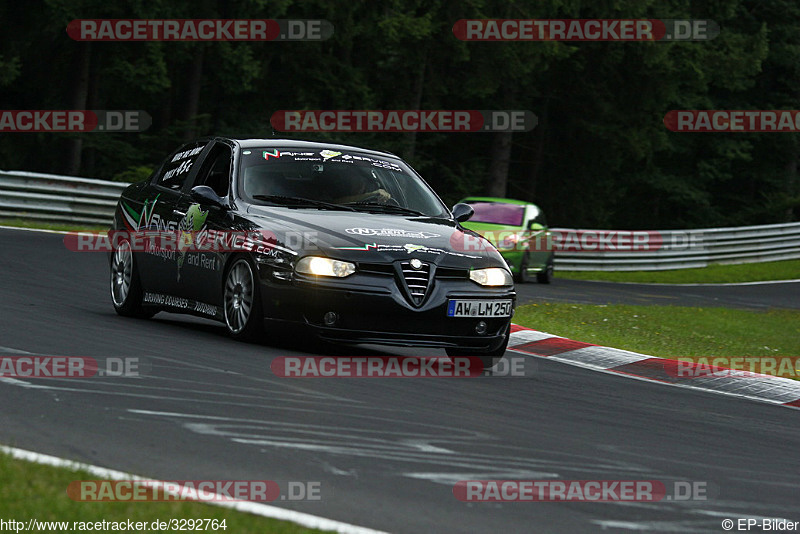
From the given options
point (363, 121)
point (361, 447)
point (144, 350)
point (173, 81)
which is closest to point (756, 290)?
point (363, 121)

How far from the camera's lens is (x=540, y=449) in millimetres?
7266

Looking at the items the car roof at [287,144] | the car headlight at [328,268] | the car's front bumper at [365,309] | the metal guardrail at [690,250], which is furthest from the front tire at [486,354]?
the metal guardrail at [690,250]

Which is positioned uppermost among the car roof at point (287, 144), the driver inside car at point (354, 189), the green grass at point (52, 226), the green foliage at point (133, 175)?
the green foliage at point (133, 175)

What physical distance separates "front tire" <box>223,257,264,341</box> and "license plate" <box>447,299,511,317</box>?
1.39 meters

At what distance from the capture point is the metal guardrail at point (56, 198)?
25109mm

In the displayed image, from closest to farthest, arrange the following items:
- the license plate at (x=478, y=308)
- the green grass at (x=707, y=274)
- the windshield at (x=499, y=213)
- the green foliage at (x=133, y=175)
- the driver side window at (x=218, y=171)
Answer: the license plate at (x=478, y=308) → the driver side window at (x=218, y=171) → the windshield at (x=499, y=213) → the green foliage at (x=133, y=175) → the green grass at (x=707, y=274)

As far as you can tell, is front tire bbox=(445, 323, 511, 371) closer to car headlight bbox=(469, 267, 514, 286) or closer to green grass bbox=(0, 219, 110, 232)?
car headlight bbox=(469, 267, 514, 286)

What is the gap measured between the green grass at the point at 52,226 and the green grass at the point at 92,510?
18.8m

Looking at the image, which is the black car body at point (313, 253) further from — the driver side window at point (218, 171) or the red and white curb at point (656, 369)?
the red and white curb at point (656, 369)

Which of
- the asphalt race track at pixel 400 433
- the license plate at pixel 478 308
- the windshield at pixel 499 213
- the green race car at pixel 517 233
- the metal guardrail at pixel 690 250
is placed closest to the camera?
the asphalt race track at pixel 400 433

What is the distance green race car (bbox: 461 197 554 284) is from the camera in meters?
25.3

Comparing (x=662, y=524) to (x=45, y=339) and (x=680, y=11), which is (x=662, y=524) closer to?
(x=45, y=339)

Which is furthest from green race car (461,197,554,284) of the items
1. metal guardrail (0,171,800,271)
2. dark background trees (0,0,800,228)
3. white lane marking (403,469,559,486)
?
white lane marking (403,469,559,486)

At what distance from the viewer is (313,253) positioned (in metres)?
9.82
